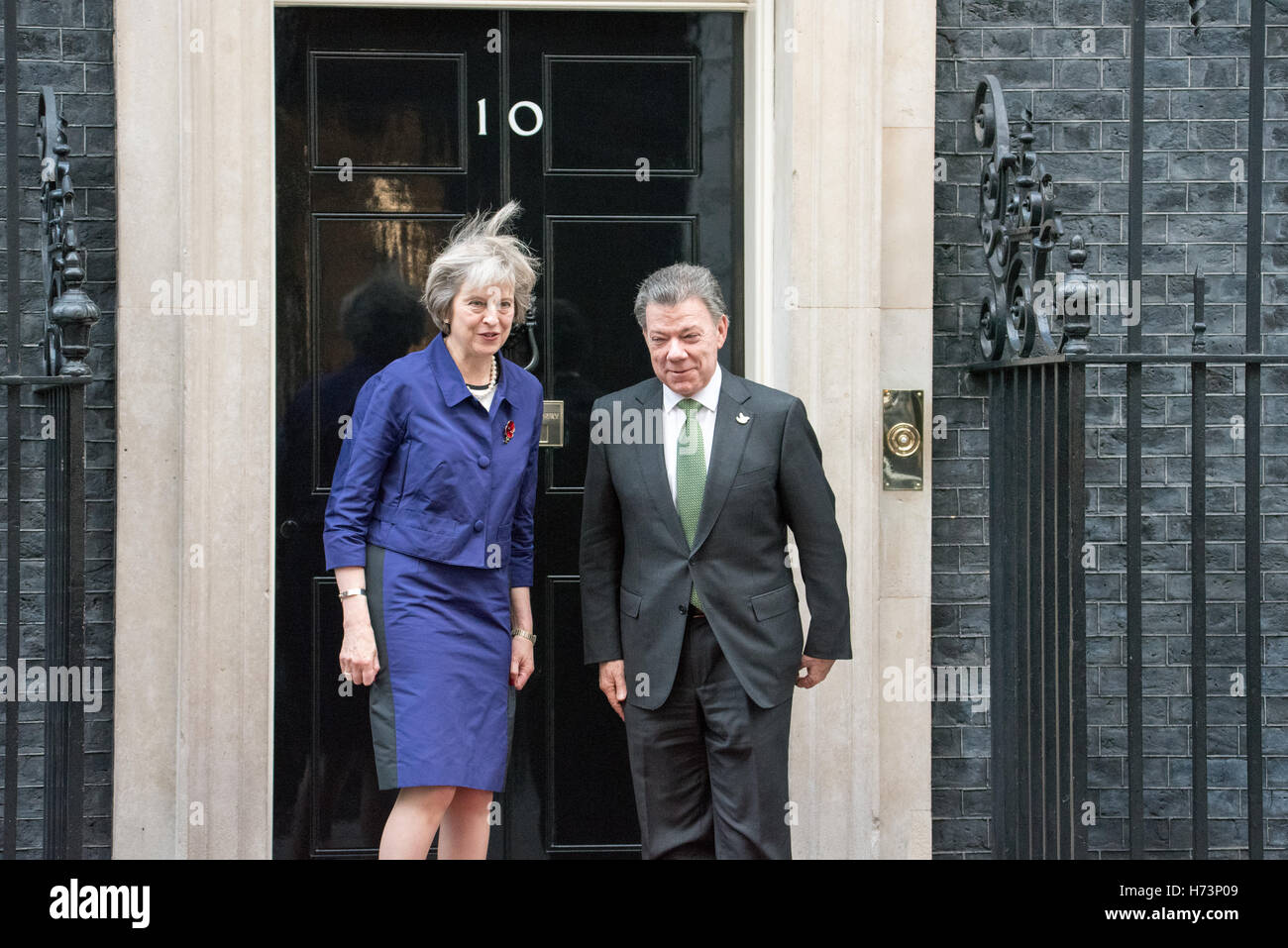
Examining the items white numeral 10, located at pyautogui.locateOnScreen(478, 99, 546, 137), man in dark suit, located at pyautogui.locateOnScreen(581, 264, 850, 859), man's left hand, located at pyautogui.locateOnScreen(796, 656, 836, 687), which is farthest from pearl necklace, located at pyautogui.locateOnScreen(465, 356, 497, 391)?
white numeral 10, located at pyautogui.locateOnScreen(478, 99, 546, 137)

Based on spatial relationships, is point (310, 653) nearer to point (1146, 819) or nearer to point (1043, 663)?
point (1043, 663)

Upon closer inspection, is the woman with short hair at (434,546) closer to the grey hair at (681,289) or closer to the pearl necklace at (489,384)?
the pearl necklace at (489,384)

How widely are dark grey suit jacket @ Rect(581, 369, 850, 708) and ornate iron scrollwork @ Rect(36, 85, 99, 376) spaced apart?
1.68 metres

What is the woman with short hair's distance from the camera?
375cm

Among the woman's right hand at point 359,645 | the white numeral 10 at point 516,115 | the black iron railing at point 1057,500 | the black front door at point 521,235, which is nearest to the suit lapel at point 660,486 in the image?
the woman's right hand at point 359,645

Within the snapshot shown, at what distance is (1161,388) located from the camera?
16.9 ft

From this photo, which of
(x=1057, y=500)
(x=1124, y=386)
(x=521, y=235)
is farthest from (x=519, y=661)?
(x=1124, y=386)

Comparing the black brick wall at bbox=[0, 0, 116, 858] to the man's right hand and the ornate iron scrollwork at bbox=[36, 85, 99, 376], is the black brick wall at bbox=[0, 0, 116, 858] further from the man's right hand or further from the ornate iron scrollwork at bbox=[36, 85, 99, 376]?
the man's right hand

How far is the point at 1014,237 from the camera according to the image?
435cm

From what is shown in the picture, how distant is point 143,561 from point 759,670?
2414 millimetres

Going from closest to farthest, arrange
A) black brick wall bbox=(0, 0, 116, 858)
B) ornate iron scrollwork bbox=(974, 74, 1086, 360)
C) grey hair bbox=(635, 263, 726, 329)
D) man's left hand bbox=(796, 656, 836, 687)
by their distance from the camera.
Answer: grey hair bbox=(635, 263, 726, 329) → man's left hand bbox=(796, 656, 836, 687) → ornate iron scrollwork bbox=(974, 74, 1086, 360) → black brick wall bbox=(0, 0, 116, 858)

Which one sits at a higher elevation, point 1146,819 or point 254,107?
point 254,107

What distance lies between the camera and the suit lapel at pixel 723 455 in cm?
371

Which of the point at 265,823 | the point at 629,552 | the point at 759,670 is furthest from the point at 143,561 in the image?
the point at 759,670
